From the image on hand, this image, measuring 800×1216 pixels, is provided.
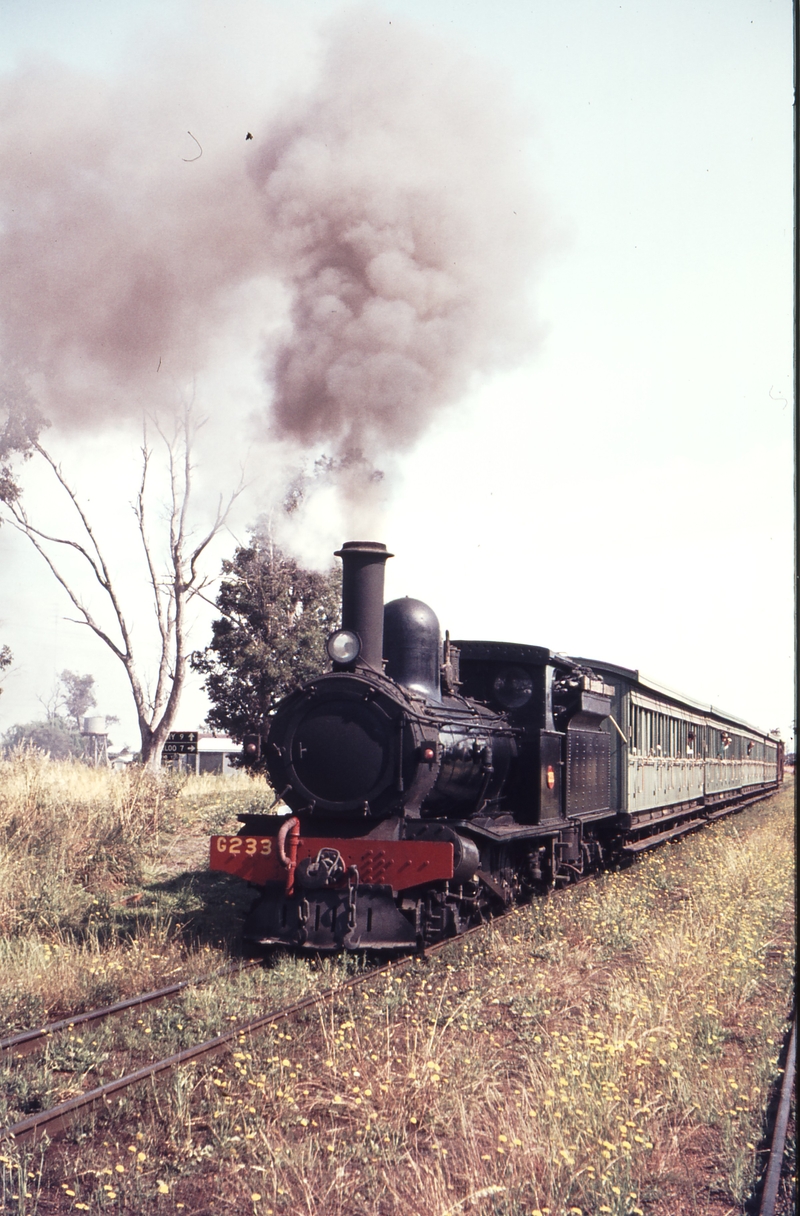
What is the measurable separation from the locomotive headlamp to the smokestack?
5 cm

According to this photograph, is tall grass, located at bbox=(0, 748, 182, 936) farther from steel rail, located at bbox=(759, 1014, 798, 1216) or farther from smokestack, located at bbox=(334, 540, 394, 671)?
steel rail, located at bbox=(759, 1014, 798, 1216)

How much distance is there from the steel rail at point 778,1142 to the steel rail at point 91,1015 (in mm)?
3624

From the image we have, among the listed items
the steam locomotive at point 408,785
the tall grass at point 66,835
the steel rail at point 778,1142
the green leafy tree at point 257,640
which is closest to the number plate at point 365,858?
the steam locomotive at point 408,785

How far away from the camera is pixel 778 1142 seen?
425 centimetres

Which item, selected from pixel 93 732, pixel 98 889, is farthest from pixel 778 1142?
pixel 93 732

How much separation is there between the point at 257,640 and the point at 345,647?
1669 centimetres

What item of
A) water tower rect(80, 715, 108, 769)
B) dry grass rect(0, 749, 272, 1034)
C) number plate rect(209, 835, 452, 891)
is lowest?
water tower rect(80, 715, 108, 769)

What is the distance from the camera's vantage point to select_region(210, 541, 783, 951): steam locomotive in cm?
729

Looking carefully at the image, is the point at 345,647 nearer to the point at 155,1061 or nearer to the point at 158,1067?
the point at 155,1061

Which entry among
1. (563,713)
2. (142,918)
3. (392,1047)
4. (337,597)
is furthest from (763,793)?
(392,1047)

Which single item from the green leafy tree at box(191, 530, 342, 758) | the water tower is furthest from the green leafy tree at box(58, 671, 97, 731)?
the green leafy tree at box(191, 530, 342, 758)

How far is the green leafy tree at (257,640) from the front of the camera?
78.7ft

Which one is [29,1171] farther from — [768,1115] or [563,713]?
[563,713]

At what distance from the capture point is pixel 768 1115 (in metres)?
4.66
